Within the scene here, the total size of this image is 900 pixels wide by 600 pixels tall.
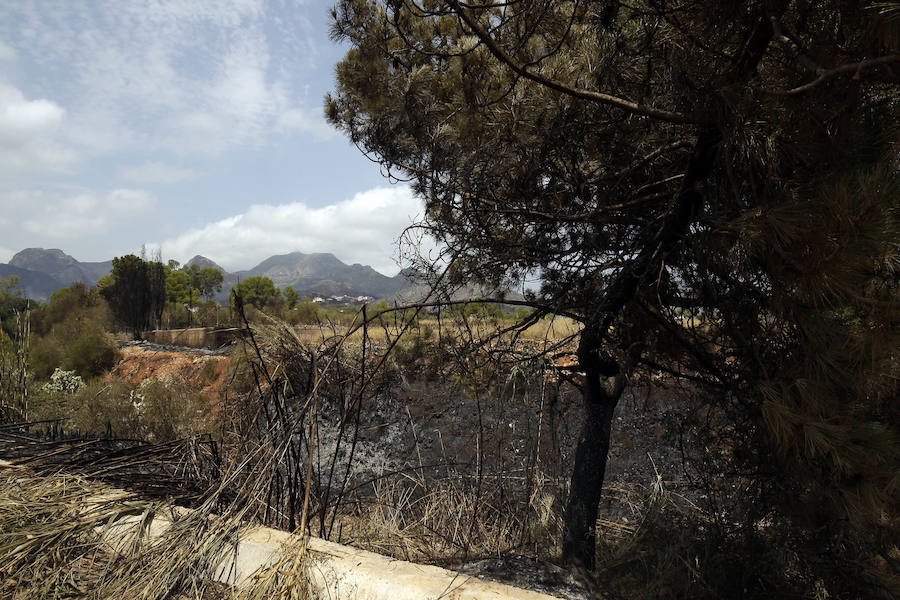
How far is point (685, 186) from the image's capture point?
2.54 metres

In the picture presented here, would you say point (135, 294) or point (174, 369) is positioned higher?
point (135, 294)

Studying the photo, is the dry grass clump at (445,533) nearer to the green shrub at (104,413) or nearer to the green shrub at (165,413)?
the green shrub at (165,413)

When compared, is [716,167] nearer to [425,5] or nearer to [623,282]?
[623,282]

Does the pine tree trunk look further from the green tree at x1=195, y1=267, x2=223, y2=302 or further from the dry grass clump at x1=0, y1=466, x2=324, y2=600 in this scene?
the green tree at x1=195, y1=267, x2=223, y2=302

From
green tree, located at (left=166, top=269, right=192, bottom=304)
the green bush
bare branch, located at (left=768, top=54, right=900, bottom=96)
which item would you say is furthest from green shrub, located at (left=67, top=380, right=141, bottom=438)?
green tree, located at (left=166, top=269, right=192, bottom=304)

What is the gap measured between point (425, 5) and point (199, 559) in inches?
153

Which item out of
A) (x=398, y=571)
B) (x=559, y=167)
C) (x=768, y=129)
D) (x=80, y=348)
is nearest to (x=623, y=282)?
(x=559, y=167)

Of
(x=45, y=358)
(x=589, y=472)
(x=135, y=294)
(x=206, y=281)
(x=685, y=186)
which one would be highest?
(x=206, y=281)

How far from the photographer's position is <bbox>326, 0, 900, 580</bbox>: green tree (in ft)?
5.98

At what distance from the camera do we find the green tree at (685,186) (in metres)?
1.82

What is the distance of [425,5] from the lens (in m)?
3.92

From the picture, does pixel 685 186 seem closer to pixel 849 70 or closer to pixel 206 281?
pixel 849 70

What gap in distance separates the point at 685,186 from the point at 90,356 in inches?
778

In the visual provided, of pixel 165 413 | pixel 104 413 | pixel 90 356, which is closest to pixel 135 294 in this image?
pixel 90 356
